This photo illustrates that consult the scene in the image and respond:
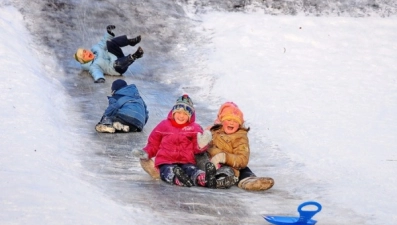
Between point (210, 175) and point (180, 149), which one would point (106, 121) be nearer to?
point (180, 149)

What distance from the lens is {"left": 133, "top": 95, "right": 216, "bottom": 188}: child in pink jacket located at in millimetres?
7613

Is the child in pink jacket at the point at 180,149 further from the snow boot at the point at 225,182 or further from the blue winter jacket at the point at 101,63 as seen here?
the blue winter jacket at the point at 101,63

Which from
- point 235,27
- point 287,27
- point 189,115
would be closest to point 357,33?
point 287,27

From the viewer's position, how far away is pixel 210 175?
754cm

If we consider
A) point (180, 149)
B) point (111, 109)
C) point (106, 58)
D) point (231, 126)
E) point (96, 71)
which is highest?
point (106, 58)

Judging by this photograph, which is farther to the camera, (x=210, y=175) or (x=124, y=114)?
(x=124, y=114)

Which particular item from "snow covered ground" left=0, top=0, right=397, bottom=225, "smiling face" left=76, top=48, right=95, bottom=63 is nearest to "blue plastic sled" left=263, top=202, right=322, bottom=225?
"snow covered ground" left=0, top=0, right=397, bottom=225

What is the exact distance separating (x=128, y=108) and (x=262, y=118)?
1.99 metres

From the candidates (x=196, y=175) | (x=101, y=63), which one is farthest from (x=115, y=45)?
(x=196, y=175)

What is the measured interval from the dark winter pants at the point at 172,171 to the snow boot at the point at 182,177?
5 centimetres

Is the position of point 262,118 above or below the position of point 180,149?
above

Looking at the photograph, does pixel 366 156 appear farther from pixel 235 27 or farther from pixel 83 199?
pixel 235 27

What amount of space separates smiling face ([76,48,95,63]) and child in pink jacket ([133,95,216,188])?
4650 mm

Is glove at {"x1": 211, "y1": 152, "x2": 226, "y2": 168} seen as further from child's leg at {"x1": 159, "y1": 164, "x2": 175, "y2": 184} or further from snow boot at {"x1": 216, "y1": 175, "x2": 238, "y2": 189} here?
child's leg at {"x1": 159, "y1": 164, "x2": 175, "y2": 184}
